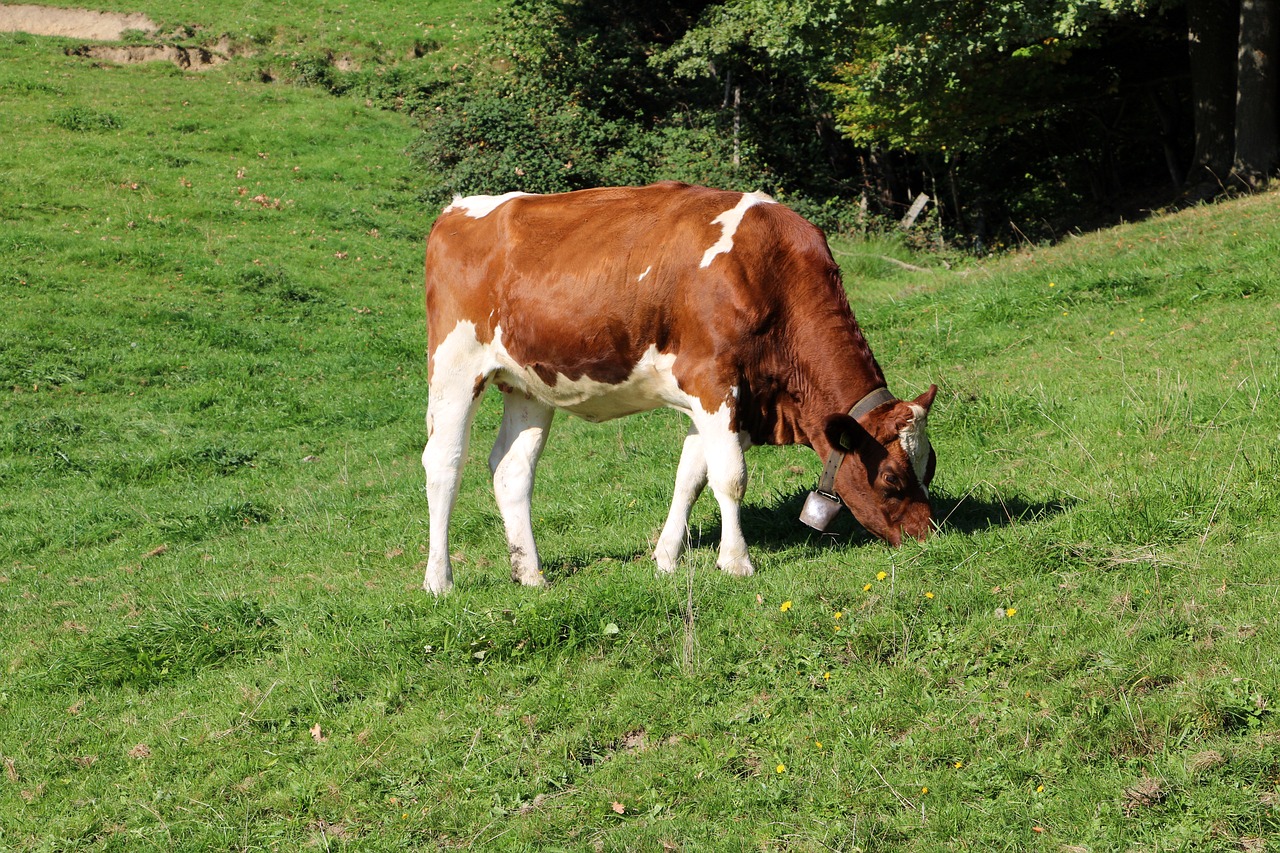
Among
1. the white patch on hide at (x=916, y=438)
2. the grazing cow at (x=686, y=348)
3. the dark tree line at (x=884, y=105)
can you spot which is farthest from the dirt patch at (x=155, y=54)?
the white patch on hide at (x=916, y=438)

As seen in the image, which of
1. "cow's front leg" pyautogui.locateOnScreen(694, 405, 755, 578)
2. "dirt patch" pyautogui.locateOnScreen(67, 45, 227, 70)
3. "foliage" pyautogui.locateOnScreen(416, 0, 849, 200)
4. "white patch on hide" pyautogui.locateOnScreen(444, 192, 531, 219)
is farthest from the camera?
"dirt patch" pyautogui.locateOnScreen(67, 45, 227, 70)

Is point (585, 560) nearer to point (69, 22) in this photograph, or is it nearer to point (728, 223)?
point (728, 223)

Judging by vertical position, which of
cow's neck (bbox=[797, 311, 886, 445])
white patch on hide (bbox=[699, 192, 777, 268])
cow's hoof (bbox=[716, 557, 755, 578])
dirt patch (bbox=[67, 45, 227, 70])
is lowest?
cow's hoof (bbox=[716, 557, 755, 578])

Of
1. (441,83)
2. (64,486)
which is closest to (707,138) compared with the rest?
(441,83)

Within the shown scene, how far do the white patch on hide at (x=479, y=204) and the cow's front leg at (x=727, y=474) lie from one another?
242 cm

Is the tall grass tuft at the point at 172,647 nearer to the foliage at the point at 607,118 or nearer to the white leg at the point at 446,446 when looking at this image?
the white leg at the point at 446,446

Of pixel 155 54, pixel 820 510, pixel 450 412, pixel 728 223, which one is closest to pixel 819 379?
pixel 820 510

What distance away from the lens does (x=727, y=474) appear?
750 centimetres

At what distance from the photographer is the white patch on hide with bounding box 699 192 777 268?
24.6 feet

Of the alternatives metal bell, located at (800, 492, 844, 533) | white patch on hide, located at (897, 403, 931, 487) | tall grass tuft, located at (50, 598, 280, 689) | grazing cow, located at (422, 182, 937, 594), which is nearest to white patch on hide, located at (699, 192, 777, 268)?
grazing cow, located at (422, 182, 937, 594)

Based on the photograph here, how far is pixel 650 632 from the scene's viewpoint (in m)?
6.69

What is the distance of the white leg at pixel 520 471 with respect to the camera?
27.1ft

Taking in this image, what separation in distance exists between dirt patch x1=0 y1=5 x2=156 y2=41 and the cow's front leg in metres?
36.1

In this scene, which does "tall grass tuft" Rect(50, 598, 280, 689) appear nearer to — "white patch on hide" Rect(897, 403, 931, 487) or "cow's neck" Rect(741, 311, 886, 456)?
"cow's neck" Rect(741, 311, 886, 456)
